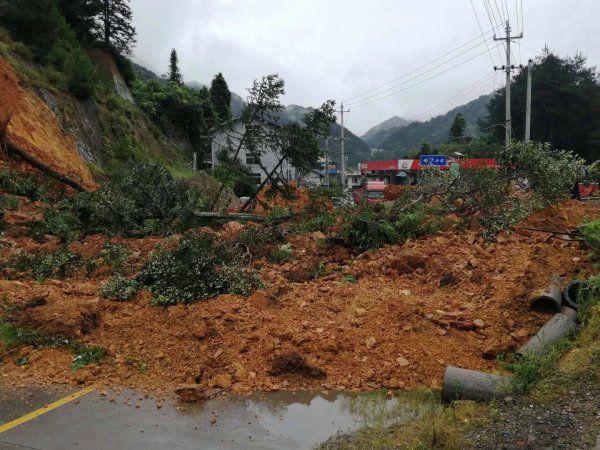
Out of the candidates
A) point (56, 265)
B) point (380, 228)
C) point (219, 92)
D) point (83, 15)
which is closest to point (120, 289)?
point (56, 265)

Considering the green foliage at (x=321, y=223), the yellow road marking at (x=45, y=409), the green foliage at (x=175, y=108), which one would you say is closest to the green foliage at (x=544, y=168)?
the green foliage at (x=321, y=223)

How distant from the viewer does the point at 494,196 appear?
33.7ft

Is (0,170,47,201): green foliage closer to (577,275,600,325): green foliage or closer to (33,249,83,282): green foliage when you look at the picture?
(33,249,83,282): green foliage

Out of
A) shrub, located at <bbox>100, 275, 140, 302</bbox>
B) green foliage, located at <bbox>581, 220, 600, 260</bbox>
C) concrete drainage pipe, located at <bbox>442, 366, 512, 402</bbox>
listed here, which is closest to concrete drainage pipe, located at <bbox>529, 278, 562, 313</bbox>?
green foliage, located at <bbox>581, 220, 600, 260</bbox>

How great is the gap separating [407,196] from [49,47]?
53.4 feet

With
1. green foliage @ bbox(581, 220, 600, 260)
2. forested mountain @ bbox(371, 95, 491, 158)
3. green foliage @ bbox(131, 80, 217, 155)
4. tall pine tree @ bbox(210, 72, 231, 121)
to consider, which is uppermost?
forested mountain @ bbox(371, 95, 491, 158)

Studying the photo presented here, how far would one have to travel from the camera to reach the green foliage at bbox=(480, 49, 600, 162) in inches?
1795

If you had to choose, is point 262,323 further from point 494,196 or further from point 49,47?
point 49,47

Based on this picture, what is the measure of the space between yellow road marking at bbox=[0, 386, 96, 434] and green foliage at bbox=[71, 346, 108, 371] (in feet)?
1.57

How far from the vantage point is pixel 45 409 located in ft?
14.3

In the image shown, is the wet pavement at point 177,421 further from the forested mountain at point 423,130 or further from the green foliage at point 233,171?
the forested mountain at point 423,130

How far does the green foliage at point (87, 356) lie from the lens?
17.0 ft

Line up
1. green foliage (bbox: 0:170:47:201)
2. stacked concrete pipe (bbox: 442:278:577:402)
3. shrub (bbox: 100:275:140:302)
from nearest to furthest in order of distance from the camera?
stacked concrete pipe (bbox: 442:278:577:402) < shrub (bbox: 100:275:140:302) < green foliage (bbox: 0:170:47:201)

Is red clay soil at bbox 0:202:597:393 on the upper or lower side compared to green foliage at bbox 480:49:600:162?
lower
